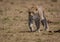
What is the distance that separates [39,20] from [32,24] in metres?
0.37

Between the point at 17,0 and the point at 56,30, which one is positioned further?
the point at 17,0

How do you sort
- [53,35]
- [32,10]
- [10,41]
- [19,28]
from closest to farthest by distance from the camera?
[10,41] < [53,35] < [32,10] < [19,28]

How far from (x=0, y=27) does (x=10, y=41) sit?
4.03 m

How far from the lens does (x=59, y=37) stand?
1322 centimetres

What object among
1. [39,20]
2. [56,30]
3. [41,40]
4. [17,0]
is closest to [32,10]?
[39,20]

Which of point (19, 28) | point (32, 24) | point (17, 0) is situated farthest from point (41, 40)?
point (17, 0)

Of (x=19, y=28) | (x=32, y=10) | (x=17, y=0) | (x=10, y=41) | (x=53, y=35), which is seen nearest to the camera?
(x=10, y=41)

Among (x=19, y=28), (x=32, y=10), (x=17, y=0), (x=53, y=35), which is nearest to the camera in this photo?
(x=53, y=35)

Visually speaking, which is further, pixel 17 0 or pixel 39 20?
pixel 17 0

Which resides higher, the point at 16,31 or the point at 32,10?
the point at 32,10

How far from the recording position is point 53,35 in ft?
45.0

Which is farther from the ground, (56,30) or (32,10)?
(32,10)

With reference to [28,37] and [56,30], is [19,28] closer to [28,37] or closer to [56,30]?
[56,30]

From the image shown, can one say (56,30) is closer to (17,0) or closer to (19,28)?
(19,28)
